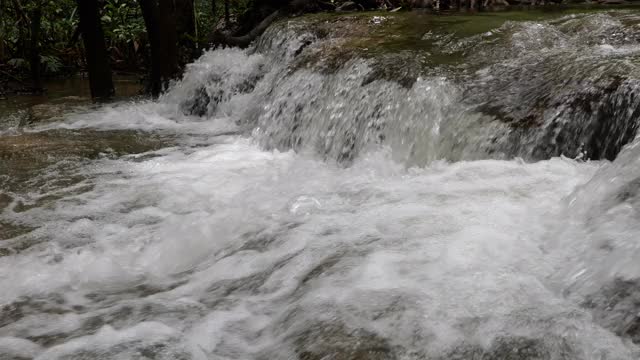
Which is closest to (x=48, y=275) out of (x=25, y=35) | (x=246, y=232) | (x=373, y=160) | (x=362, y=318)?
(x=246, y=232)

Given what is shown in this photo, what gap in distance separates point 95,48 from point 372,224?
704 cm

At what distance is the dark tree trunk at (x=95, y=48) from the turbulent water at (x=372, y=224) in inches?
116

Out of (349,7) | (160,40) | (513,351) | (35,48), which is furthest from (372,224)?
(35,48)

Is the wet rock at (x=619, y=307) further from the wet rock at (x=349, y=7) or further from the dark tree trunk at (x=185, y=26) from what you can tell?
the dark tree trunk at (x=185, y=26)

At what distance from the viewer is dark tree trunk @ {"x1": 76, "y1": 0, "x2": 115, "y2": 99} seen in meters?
8.64

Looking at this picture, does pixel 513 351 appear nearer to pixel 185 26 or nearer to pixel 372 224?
pixel 372 224

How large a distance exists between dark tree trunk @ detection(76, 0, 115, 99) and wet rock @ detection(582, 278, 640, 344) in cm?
810

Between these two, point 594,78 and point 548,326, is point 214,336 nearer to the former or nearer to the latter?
point 548,326

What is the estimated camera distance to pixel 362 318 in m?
2.27

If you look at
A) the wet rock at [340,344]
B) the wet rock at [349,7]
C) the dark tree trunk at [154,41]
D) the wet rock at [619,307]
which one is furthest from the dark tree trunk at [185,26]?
the wet rock at [619,307]

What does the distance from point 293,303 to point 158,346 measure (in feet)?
1.81

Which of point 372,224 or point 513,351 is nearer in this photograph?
point 513,351

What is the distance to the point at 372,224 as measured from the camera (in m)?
3.23

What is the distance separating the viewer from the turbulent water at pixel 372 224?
7.33 ft
